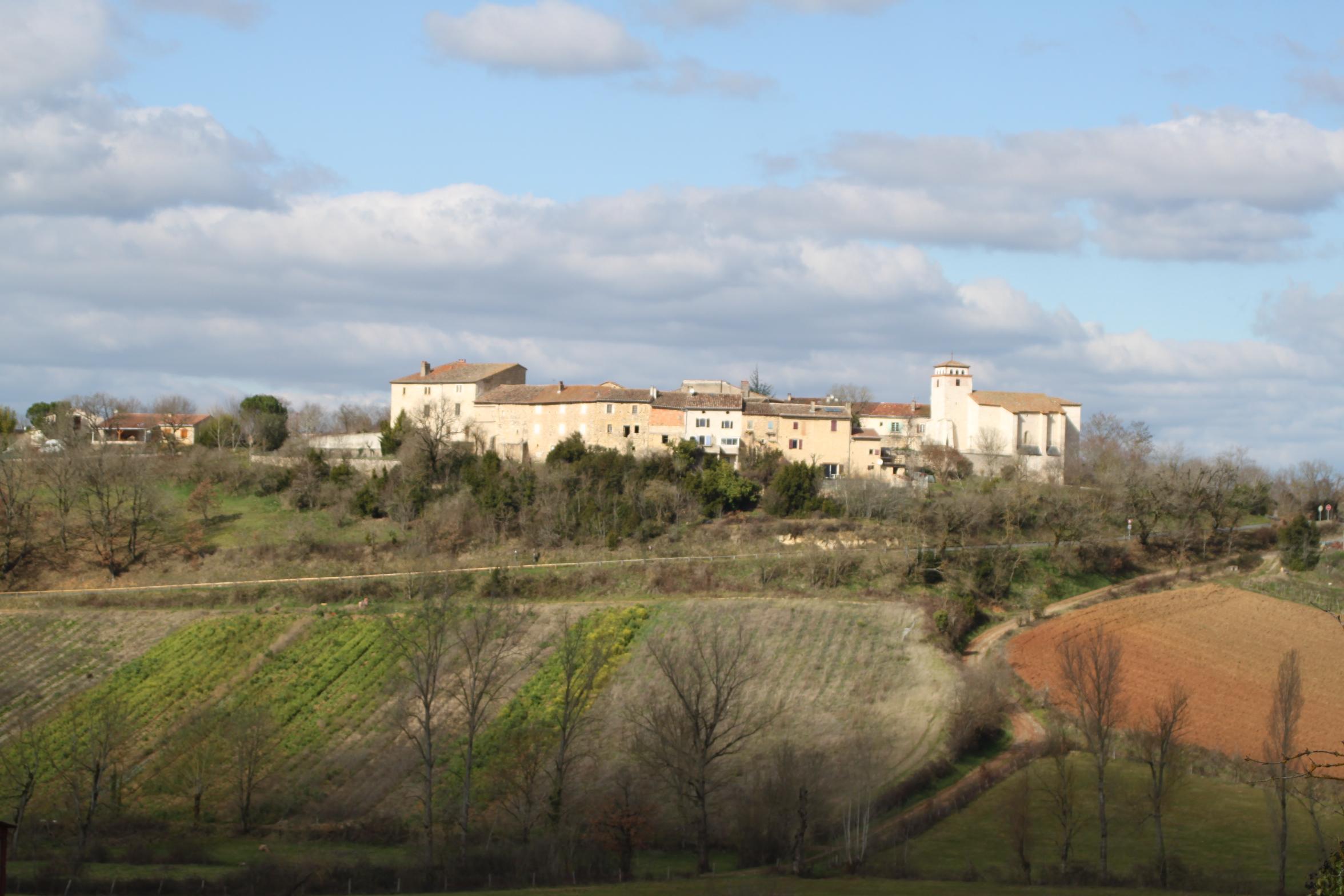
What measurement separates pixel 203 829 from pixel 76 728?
10090 mm

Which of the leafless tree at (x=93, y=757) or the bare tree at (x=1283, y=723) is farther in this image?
the leafless tree at (x=93, y=757)

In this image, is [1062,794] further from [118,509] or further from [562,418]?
[118,509]

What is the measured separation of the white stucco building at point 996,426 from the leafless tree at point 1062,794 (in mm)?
40108

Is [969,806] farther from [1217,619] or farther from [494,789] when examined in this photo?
[1217,619]

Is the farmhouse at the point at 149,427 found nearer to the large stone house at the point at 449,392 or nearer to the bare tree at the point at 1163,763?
the large stone house at the point at 449,392

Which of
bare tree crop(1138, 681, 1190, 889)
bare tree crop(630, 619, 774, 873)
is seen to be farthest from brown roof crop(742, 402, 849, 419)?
bare tree crop(1138, 681, 1190, 889)

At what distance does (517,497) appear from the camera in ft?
235

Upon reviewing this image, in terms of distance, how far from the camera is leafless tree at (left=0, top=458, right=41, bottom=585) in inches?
2611

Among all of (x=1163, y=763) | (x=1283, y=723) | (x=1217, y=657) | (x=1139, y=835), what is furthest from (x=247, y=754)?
(x=1217, y=657)

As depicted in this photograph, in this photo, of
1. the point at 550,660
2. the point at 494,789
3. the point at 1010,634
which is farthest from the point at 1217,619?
the point at 494,789

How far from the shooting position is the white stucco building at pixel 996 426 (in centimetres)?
8181

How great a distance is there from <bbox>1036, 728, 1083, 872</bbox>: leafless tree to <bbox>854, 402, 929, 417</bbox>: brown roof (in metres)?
44.2

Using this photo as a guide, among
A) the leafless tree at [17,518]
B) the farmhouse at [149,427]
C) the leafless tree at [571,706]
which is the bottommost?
the leafless tree at [571,706]

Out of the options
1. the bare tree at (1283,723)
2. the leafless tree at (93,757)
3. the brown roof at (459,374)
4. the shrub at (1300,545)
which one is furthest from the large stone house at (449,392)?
the bare tree at (1283,723)
